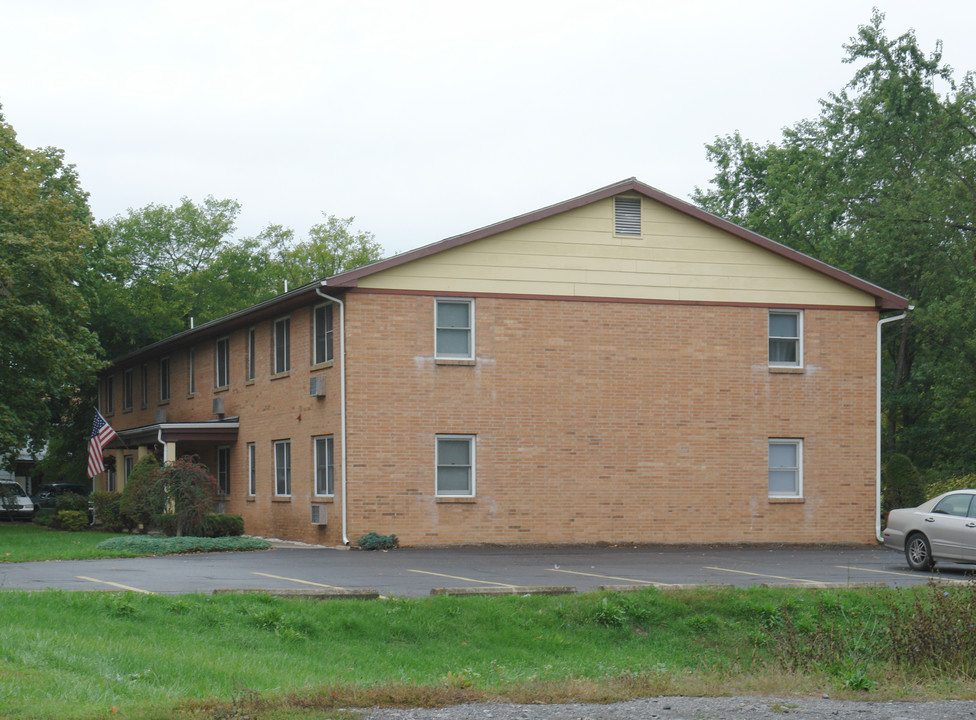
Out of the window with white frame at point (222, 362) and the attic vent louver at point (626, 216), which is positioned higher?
Answer: the attic vent louver at point (626, 216)

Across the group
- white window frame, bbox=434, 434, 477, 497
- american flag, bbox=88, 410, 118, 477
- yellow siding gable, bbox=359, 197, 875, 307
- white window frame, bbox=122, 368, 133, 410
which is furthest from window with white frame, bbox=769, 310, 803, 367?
white window frame, bbox=122, 368, 133, 410

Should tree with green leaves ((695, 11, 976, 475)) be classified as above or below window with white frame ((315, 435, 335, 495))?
above

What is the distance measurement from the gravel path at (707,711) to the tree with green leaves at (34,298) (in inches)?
1078

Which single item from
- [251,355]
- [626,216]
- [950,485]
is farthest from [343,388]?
[950,485]

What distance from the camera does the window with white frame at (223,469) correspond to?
3525cm

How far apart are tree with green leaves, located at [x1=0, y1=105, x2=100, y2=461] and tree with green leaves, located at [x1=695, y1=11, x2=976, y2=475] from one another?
24936 mm

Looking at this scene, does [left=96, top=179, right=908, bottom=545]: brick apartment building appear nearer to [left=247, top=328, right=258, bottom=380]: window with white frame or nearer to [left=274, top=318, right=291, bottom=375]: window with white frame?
[left=274, top=318, right=291, bottom=375]: window with white frame

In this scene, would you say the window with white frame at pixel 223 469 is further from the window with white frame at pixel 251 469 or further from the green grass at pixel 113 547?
the green grass at pixel 113 547

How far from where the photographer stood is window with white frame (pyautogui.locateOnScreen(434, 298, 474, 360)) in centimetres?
2730

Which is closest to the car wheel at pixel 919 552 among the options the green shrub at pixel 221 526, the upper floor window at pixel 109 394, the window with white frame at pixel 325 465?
the window with white frame at pixel 325 465

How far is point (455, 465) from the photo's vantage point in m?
27.1

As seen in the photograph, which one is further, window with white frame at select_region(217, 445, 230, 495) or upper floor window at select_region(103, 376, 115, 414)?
upper floor window at select_region(103, 376, 115, 414)

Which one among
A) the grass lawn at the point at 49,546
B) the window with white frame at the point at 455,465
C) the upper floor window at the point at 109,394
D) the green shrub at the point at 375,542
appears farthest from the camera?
the upper floor window at the point at 109,394

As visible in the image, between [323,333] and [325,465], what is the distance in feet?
9.95
